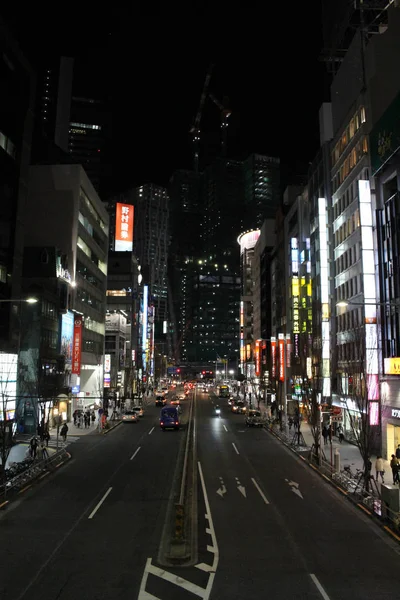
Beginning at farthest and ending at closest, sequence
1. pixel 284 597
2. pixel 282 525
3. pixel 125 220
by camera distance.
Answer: pixel 125 220
pixel 282 525
pixel 284 597

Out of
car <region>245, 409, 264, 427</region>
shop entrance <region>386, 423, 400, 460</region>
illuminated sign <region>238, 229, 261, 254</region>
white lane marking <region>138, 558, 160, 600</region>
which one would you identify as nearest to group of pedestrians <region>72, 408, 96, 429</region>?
car <region>245, 409, 264, 427</region>

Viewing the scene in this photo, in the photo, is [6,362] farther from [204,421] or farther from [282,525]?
[282,525]

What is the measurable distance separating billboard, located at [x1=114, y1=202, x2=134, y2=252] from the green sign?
304 feet

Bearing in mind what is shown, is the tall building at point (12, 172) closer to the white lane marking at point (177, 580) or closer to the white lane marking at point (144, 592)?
the white lane marking at point (177, 580)

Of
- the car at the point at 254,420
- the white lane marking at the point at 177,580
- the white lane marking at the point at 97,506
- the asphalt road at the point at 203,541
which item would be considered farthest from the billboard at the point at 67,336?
the white lane marking at the point at 177,580

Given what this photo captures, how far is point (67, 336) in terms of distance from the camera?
5672cm

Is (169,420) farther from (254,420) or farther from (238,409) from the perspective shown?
(238,409)

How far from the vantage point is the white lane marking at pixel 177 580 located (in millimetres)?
11609

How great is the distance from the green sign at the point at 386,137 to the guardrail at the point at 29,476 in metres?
29.2

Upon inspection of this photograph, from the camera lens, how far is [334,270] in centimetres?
4831

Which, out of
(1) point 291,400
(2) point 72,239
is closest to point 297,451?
(1) point 291,400

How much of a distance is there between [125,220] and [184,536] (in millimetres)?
115824

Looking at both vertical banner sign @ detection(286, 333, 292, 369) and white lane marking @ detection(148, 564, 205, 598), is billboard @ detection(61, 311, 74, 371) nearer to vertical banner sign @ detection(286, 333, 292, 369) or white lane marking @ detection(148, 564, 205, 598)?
vertical banner sign @ detection(286, 333, 292, 369)

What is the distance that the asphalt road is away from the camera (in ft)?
38.8
